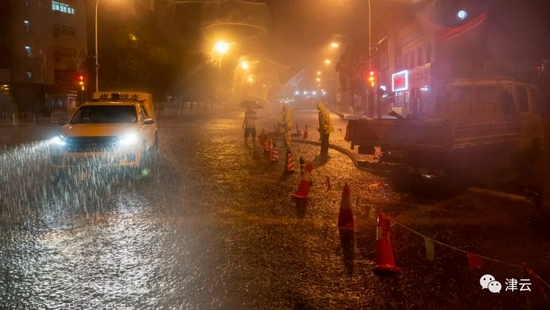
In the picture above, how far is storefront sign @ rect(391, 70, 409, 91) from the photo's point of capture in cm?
4634

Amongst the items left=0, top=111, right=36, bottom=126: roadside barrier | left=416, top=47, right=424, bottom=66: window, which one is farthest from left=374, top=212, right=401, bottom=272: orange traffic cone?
left=0, top=111, right=36, bottom=126: roadside barrier

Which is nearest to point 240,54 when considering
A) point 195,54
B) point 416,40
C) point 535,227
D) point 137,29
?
point 195,54

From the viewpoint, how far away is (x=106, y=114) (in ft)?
49.2

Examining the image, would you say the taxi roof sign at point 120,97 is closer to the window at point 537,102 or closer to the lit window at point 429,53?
the window at point 537,102

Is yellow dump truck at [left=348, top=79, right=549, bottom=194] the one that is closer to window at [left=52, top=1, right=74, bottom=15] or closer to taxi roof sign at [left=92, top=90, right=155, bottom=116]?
taxi roof sign at [left=92, top=90, right=155, bottom=116]

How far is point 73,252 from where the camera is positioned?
6.79 meters

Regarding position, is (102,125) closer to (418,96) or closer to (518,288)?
(518,288)

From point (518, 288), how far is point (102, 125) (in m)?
10.8

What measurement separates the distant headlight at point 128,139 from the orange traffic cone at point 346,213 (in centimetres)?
698

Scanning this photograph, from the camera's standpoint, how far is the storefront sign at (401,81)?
152ft

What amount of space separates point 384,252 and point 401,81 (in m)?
43.4

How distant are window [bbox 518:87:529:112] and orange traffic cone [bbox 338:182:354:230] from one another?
27.2 ft

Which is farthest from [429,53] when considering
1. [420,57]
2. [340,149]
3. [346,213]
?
[346,213]

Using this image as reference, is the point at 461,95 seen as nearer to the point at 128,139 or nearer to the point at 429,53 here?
the point at 128,139
